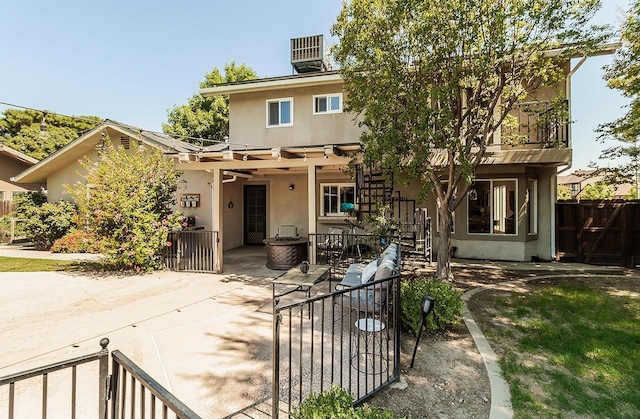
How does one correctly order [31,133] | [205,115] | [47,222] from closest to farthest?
[47,222], [205,115], [31,133]

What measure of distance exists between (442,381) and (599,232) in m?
9.25

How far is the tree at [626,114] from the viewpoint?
7203mm

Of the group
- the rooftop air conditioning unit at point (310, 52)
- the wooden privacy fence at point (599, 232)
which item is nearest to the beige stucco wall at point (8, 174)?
the rooftop air conditioning unit at point (310, 52)

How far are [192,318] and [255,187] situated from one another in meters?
8.84

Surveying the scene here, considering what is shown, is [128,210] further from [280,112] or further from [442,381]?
[442,381]

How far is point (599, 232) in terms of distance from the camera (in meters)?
9.05

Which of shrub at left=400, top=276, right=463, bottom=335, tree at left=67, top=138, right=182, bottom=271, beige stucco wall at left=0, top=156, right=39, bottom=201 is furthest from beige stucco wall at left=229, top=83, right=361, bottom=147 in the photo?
beige stucco wall at left=0, top=156, right=39, bottom=201


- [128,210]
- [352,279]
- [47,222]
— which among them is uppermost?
[128,210]

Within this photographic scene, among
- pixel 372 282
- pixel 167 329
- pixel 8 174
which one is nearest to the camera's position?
pixel 372 282

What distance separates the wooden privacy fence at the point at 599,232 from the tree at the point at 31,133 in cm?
3257

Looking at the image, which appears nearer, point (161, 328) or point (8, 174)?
point (161, 328)

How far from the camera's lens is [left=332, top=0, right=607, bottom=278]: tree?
5.70 meters

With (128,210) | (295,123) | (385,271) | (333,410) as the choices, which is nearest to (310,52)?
(295,123)

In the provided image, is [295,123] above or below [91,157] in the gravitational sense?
above
